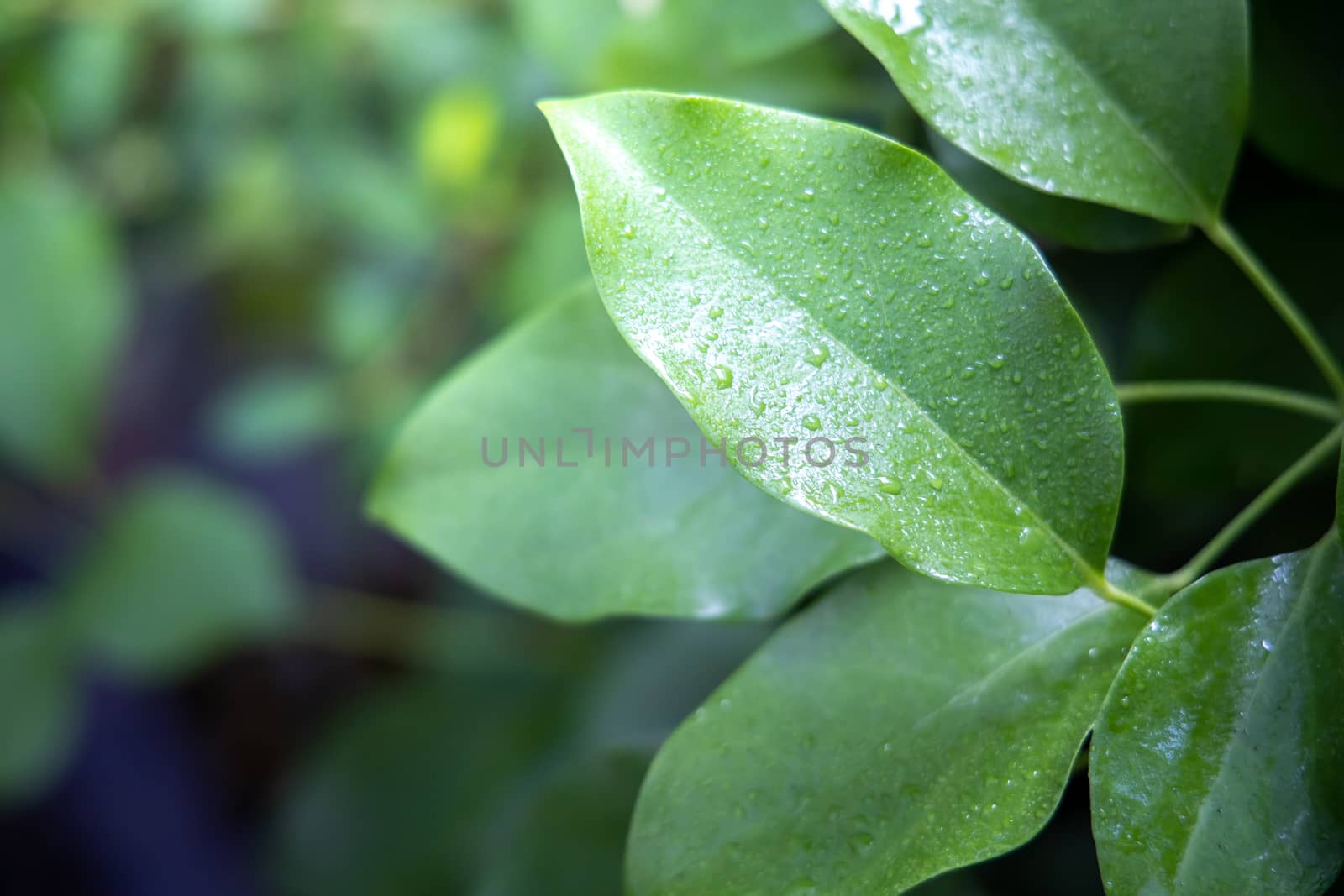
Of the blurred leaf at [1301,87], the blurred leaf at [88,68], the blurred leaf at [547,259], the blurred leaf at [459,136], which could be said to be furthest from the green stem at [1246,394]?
the blurred leaf at [88,68]

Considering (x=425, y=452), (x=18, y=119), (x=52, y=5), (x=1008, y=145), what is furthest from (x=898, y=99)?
(x=18, y=119)

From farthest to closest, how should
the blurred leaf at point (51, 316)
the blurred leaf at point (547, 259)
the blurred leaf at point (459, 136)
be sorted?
the blurred leaf at point (51, 316) < the blurred leaf at point (459, 136) < the blurred leaf at point (547, 259)

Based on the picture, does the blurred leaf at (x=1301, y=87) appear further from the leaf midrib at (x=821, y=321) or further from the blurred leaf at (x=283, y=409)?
the blurred leaf at (x=283, y=409)

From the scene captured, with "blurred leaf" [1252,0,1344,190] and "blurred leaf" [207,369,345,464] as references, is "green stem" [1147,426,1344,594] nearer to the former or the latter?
"blurred leaf" [1252,0,1344,190]

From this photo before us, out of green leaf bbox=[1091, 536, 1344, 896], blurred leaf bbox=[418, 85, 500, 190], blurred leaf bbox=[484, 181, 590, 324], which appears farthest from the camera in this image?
blurred leaf bbox=[418, 85, 500, 190]

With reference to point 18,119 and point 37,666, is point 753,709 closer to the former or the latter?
point 37,666

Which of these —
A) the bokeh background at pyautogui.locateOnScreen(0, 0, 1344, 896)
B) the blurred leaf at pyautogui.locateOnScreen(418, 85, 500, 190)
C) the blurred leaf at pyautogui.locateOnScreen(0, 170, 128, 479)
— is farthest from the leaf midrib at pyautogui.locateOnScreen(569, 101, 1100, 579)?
the blurred leaf at pyautogui.locateOnScreen(0, 170, 128, 479)
